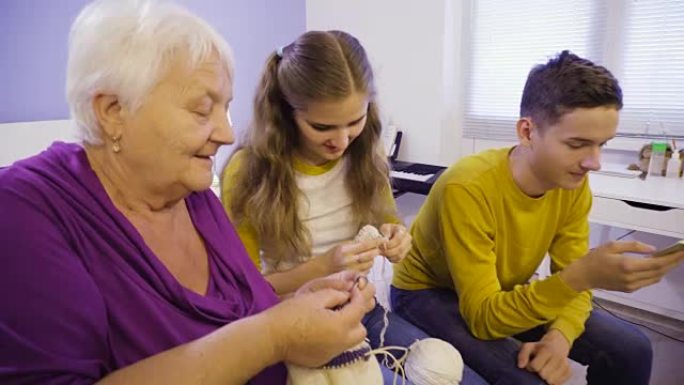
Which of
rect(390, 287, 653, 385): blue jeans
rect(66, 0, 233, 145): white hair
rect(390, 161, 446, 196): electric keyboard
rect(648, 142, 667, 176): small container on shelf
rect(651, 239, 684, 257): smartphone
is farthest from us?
rect(390, 161, 446, 196): electric keyboard

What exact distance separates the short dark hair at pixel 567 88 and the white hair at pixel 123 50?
795 millimetres

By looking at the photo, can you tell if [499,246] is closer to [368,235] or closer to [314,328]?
[368,235]

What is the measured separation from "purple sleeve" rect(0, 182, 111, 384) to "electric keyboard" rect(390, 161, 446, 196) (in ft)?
5.95

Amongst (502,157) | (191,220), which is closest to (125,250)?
(191,220)

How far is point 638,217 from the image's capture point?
1902 mm

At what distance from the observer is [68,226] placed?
2.15 feet

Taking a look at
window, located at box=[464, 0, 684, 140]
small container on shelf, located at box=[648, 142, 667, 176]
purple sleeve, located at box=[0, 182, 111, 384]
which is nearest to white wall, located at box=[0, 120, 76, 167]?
purple sleeve, located at box=[0, 182, 111, 384]

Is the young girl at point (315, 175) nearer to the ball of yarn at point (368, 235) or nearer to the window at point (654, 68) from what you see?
the ball of yarn at point (368, 235)

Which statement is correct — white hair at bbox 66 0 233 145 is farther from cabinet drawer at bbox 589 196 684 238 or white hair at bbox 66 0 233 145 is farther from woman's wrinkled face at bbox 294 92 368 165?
cabinet drawer at bbox 589 196 684 238

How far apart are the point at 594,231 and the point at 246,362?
7.77 ft

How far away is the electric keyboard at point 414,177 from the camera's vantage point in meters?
2.48

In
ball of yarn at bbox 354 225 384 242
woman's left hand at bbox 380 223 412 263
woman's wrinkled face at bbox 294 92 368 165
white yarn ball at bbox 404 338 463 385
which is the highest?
woman's wrinkled face at bbox 294 92 368 165

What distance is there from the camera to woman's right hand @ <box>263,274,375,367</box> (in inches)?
26.6

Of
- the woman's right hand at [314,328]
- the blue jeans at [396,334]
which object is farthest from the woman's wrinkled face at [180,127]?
the blue jeans at [396,334]
